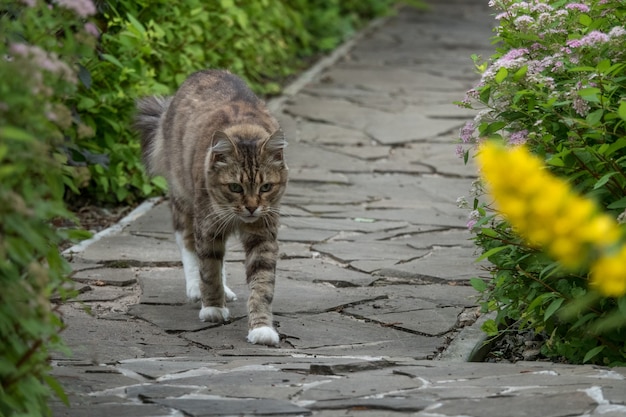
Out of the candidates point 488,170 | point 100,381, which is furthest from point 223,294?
point 488,170

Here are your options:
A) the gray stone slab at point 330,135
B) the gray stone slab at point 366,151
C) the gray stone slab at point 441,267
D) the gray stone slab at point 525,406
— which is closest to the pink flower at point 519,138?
the gray stone slab at point 525,406

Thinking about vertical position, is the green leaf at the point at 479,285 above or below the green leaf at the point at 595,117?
below

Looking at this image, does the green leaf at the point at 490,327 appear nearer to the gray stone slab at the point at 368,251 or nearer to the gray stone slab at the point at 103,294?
the gray stone slab at the point at 368,251

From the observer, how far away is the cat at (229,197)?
619cm

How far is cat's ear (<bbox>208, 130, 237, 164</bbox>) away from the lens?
20.2 ft

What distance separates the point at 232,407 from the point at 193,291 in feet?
8.49

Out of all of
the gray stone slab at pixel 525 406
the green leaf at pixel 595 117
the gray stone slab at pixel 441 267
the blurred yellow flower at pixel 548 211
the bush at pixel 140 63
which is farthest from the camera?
the bush at pixel 140 63

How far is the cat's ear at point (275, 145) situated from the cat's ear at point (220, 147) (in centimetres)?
19

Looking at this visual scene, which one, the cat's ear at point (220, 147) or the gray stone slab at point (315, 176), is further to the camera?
the gray stone slab at point (315, 176)

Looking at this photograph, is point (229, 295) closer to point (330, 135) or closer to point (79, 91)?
point (79, 91)

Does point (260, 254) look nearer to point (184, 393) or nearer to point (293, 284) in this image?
point (293, 284)

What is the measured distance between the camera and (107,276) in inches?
276

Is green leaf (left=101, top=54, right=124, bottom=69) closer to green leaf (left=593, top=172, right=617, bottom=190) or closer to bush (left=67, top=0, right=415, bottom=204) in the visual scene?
bush (left=67, top=0, right=415, bottom=204)

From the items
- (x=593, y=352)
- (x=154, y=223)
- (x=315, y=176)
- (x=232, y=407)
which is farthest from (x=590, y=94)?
(x=315, y=176)
